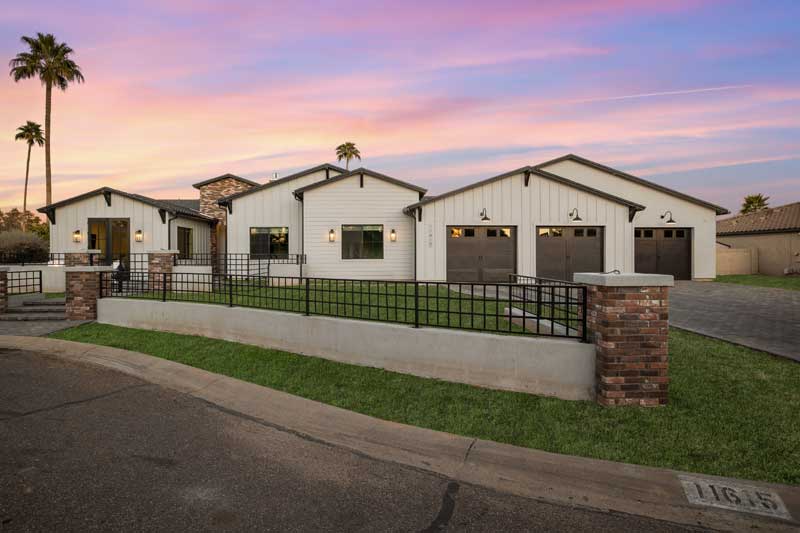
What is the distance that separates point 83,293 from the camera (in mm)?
11117

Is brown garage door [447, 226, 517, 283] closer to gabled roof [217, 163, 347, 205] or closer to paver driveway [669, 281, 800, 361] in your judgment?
paver driveway [669, 281, 800, 361]

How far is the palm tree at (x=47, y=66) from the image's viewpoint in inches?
1265

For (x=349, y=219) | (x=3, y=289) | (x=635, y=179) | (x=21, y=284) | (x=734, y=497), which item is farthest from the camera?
(x=635, y=179)

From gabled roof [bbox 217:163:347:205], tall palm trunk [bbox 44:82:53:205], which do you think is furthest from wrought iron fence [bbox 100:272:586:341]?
tall palm trunk [bbox 44:82:53:205]

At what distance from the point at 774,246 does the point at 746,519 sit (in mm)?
35039

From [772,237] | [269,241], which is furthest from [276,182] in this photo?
[772,237]

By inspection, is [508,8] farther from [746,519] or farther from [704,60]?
[746,519]

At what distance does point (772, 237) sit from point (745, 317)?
25.7m

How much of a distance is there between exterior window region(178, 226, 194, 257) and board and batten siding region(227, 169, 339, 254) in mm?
2650

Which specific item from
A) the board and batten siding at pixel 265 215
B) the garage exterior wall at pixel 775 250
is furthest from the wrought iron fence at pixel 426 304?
the garage exterior wall at pixel 775 250

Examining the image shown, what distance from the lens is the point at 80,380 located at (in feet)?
22.3

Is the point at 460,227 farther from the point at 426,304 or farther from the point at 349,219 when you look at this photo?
the point at 426,304

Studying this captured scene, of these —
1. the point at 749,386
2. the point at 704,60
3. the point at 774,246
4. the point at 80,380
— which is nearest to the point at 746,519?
the point at 749,386

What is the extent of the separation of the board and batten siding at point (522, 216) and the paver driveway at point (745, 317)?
441 centimetres
